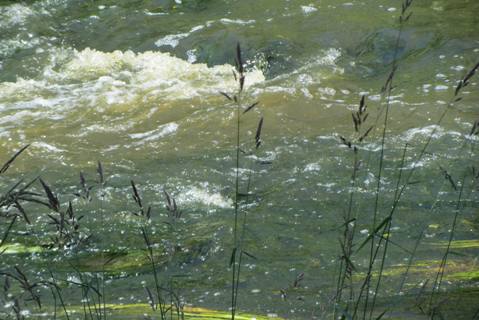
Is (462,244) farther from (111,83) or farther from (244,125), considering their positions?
(111,83)

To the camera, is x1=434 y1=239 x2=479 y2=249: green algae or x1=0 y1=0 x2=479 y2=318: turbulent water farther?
x1=0 y1=0 x2=479 y2=318: turbulent water

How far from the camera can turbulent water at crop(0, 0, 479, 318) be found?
12.9ft

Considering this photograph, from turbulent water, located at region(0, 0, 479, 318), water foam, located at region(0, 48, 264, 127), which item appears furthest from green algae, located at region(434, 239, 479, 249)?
water foam, located at region(0, 48, 264, 127)

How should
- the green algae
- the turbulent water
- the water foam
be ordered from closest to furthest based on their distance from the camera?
1. the green algae
2. the turbulent water
3. the water foam

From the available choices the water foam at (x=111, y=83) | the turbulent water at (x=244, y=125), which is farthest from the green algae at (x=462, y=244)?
the water foam at (x=111, y=83)

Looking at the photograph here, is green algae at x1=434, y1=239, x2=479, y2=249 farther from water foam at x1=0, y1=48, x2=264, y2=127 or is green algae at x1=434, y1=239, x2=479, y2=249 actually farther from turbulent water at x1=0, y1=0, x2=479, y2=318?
water foam at x1=0, y1=48, x2=264, y2=127

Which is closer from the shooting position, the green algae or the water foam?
the green algae

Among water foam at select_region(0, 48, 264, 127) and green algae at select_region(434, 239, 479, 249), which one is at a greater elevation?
green algae at select_region(434, 239, 479, 249)

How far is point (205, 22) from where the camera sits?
9.30 meters

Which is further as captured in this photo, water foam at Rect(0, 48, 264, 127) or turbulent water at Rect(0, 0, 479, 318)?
water foam at Rect(0, 48, 264, 127)

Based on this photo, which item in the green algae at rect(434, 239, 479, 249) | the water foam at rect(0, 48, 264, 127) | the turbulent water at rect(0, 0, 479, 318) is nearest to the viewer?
the green algae at rect(434, 239, 479, 249)

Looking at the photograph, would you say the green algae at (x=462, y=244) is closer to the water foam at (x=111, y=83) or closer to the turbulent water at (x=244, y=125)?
the turbulent water at (x=244, y=125)

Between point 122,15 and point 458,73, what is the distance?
4.88 meters

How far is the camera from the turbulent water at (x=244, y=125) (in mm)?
3936
